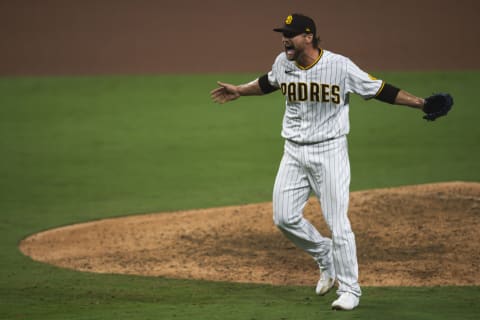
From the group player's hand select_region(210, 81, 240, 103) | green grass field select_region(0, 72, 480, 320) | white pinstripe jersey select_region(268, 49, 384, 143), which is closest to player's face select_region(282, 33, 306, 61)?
white pinstripe jersey select_region(268, 49, 384, 143)

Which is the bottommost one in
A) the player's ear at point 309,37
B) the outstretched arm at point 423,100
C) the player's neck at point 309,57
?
the outstretched arm at point 423,100

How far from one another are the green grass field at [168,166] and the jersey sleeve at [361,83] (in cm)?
132

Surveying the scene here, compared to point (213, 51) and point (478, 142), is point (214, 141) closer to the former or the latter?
point (478, 142)

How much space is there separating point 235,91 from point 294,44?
0.81 m

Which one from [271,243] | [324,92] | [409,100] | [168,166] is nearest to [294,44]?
[324,92]

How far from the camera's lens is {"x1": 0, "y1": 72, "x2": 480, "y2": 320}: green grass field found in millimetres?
5703

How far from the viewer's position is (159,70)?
17984 millimetres

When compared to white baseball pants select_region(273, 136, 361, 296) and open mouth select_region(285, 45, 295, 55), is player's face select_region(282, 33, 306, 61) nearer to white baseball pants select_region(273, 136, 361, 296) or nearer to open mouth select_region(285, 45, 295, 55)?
open mouth select_region(285, 45, 295, 55)

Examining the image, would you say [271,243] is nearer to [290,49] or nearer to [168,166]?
[290,49]

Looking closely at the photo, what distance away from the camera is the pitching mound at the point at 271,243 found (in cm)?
703

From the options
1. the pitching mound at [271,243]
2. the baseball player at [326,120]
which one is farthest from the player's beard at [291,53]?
the pitching mound at [271,243]

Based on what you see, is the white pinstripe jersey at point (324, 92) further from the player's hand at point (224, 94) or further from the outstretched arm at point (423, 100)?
the player's hand at point (224, 94)

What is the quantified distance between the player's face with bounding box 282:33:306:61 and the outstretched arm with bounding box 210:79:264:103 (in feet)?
1.80

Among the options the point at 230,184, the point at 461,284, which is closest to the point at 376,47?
the point at 230,184
